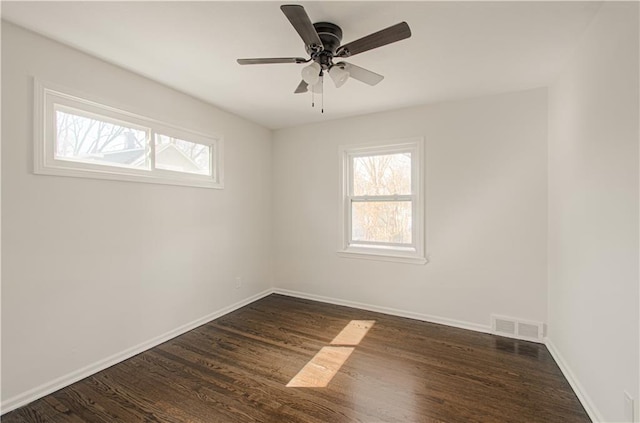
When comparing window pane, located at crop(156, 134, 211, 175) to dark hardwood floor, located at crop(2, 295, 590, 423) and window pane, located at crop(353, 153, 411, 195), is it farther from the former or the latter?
window pane, located at crop(353, 153, 411, 195)

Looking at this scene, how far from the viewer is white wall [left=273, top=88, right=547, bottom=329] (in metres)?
2.81

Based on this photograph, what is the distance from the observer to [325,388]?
2.09 m

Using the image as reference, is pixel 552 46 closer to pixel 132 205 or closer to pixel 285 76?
pixel 285 76

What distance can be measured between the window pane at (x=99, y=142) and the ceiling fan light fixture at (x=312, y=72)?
5.92 feet

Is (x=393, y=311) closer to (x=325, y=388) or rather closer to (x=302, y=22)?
(x=325, y=388)

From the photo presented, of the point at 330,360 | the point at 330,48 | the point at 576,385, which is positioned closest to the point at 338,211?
the point at 330,360

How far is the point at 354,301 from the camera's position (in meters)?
3.77

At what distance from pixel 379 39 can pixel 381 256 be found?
254cm

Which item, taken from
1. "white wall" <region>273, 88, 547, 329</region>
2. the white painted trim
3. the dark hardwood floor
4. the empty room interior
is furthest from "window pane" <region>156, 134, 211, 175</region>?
the white painted trim

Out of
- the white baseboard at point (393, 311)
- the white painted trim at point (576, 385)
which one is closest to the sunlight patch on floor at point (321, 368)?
the white baseboard at point (393, 311)

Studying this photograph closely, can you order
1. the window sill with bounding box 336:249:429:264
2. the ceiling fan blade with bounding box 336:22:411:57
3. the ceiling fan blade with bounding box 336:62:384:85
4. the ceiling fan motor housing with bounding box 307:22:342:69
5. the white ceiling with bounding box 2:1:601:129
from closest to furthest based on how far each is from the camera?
the ceiling fan blade with bounding box 336:22:411:57 → the white ceiling with bounding box 2:1:601:129 → the ceiling fan motor housing with bounding box 307:22:342:69 → the ceiling fan blade with bounding box 336:62:384:85 → the window sill with bounding box 336:249:429:264

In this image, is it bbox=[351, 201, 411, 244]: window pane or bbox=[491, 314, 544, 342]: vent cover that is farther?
bbox=[351, 201, 411, 244]: window pane

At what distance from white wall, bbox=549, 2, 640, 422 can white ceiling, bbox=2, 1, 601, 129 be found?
31 cm

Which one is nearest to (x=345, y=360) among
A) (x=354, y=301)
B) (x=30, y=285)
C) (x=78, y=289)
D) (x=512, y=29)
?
(x=354, y=301)
